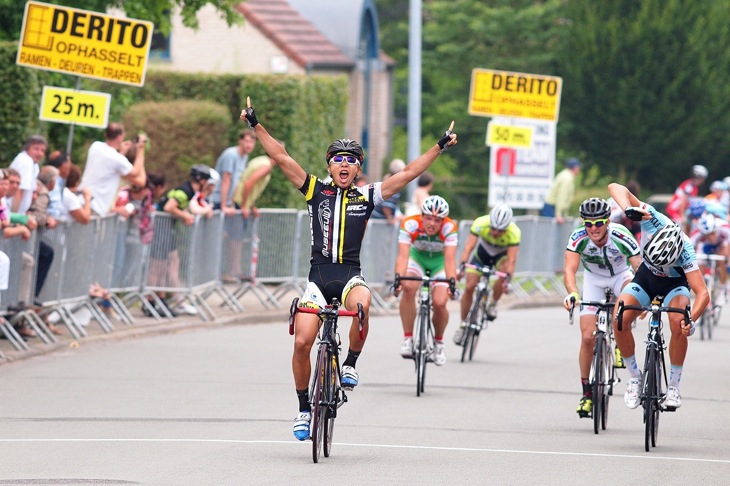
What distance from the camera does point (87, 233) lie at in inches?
742

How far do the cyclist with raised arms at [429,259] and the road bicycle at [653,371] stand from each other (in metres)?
3.79

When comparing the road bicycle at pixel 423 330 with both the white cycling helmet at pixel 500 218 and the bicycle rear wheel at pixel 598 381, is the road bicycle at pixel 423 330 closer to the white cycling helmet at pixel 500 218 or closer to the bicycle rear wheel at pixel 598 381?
the white cycling helmet at pixel 500 218

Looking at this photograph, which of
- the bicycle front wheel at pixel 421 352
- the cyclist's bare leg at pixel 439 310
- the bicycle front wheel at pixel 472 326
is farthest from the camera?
the bicycle front wheel at pixel 472 326

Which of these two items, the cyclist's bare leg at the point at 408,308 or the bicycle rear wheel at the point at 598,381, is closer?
the bicycle rear wheel at the point at 598,381

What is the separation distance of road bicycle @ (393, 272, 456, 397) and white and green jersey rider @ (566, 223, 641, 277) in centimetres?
215

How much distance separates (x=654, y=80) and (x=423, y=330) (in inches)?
1406

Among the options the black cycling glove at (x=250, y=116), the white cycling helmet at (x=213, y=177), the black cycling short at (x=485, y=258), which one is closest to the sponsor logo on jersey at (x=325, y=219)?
the black cycling glove at (x=250, y=116)

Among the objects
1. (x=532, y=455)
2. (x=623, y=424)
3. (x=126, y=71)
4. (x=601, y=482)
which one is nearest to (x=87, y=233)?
(x=126, y=71)

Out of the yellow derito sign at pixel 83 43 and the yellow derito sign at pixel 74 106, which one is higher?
the yellow derito sign at pixel 83 43

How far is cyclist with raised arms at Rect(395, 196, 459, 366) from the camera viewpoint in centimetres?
1667

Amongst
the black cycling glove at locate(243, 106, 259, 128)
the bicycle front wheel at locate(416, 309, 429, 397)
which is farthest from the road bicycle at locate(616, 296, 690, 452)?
the black cycling glove at locate(243, 106, 259, 128)

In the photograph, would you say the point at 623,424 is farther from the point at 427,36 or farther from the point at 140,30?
the point at 427,36

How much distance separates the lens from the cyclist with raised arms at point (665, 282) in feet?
41.2

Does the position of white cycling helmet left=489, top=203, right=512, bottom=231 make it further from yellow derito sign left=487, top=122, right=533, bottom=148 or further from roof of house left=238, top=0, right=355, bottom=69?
roof of house left=238, top=0, right=355, bottom=69
